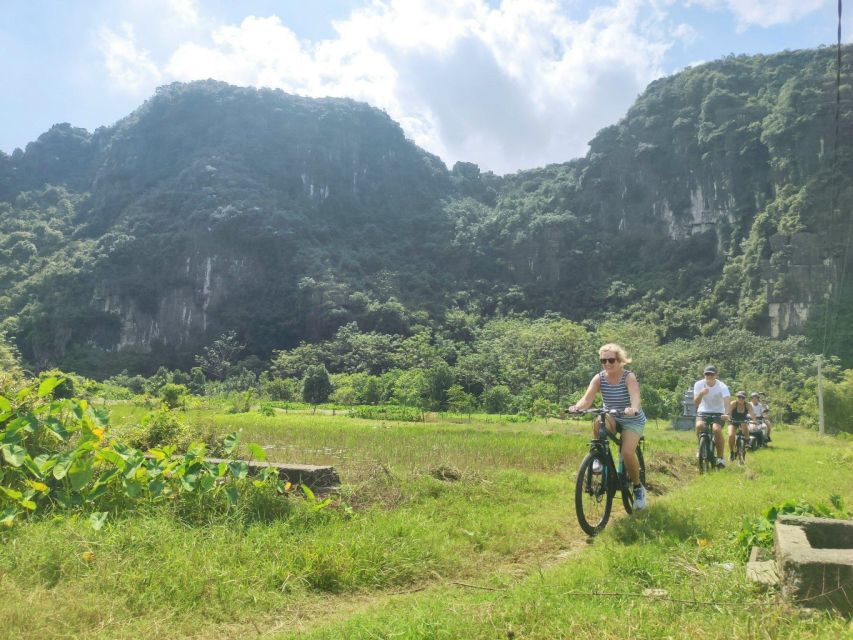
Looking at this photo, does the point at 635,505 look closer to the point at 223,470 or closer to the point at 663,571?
the point at 663,571

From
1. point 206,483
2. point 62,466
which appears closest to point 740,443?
point 206,483

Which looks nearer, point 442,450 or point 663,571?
point 663,571

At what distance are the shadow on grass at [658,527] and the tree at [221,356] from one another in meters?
79.4

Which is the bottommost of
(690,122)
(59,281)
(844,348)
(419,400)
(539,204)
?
(419,400)

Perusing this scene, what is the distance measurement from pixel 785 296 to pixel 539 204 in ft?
177

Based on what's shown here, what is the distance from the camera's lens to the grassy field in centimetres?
254

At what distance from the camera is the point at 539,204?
113312mm

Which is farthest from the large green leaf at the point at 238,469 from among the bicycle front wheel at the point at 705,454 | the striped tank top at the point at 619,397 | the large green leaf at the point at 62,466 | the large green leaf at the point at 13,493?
the bicycle front wheel at the point at 705,454

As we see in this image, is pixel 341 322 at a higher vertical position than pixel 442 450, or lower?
higher

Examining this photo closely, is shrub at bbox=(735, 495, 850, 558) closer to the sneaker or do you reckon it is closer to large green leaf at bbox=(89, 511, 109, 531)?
the sneaker

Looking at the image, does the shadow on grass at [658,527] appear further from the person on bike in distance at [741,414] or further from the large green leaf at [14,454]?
the person on bike in distance at [741,414]

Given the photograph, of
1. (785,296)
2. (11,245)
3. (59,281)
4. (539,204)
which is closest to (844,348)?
(785,296)

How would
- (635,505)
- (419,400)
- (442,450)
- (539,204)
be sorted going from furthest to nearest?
1. (539,204)
2. (419,400)
3. (442,450)
4. (635,505)

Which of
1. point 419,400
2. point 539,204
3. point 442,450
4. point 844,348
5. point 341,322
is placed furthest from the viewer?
point 539,204
